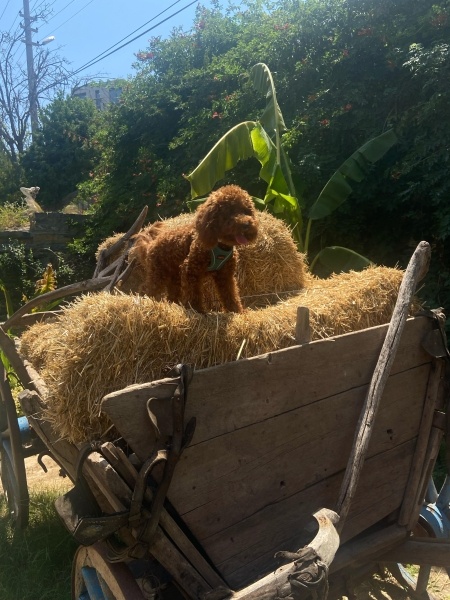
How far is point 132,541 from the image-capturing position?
1562 mm

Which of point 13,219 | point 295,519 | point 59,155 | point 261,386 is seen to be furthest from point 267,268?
point 59,155

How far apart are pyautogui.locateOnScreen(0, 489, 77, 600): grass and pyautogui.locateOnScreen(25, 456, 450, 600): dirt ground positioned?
0.64 m

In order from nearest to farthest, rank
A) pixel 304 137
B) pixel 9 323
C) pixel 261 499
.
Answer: pixel 261 499, pixel 9 323, pixel 304 137

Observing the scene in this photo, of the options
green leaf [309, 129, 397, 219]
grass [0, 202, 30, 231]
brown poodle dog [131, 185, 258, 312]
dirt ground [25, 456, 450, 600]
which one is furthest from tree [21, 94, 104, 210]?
brown poodle dog [131, 185, 258, 312]

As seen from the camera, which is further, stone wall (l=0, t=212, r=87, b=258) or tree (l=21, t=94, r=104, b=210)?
tree (l=21, t=94, r=104, b=210)

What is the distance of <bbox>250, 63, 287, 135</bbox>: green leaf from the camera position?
16.2 ft

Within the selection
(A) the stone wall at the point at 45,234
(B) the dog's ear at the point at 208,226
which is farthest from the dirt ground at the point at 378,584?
(A) the stone wall at the point at 45,234

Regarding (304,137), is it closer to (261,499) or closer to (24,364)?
(24,364)

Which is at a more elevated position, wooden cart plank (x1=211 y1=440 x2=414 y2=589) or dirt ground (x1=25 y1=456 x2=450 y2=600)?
wooden cart plank (x1=211 y1=440 x2=414 y2=589)

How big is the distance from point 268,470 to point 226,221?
91 cm

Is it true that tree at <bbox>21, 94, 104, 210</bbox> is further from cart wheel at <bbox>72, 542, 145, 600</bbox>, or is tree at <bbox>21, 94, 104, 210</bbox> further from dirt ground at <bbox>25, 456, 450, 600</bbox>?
cart wheel at <bbox>72, 542, 145, 600</bbox>

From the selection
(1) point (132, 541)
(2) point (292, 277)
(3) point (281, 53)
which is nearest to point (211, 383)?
(1) point (132, 541)

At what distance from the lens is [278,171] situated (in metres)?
4.39

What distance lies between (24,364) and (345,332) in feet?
5.10
